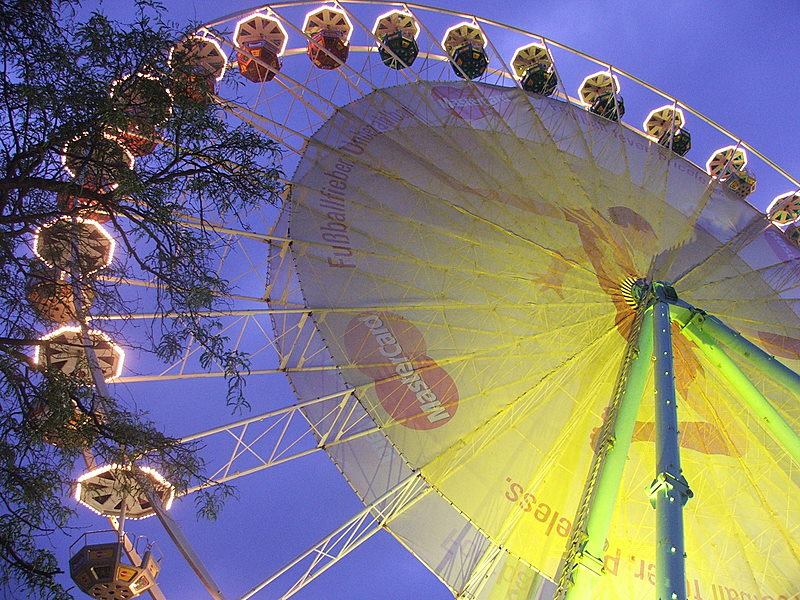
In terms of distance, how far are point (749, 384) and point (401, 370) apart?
7.44 m

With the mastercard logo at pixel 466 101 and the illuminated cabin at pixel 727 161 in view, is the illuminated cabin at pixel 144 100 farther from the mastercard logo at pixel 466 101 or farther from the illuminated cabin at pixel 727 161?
the illuminated cabin at pixel 727 161

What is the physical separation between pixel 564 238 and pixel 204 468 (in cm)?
1226

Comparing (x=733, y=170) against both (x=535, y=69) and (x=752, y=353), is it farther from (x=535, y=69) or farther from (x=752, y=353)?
(x=752, y=353)

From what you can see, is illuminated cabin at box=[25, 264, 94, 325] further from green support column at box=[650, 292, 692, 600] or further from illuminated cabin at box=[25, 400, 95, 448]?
green support column at box=[650, 292, 692, 600]

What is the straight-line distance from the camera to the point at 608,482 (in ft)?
42.5

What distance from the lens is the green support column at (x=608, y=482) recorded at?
38.9 feet

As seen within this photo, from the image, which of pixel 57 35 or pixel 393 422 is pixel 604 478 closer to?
pixel 393 422

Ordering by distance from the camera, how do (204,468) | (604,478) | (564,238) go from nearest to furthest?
(204,468) → (604,478) → (564,238)

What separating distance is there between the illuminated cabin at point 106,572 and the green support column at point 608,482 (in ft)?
22.8

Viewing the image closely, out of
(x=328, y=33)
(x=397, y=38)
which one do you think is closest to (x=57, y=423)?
(x=328, y=33)

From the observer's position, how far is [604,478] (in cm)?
1298

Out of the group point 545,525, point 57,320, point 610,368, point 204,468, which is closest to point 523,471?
point 545,525

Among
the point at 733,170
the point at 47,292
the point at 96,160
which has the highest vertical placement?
the point at 733,170

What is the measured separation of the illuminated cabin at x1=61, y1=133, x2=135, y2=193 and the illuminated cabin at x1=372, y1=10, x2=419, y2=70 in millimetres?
13876
